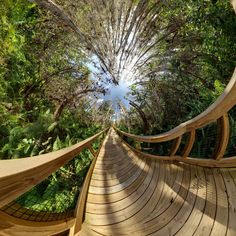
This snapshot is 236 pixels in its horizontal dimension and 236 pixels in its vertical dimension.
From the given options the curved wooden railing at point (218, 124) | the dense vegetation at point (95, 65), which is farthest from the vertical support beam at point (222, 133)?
the dense vegetation at point (95, 65)

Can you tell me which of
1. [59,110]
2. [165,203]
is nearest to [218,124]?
[165,203]

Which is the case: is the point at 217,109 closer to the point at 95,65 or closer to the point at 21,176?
the point at 21,176

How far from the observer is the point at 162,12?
5.68m

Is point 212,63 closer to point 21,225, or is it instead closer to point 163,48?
point 163,48

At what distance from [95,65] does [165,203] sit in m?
5.46

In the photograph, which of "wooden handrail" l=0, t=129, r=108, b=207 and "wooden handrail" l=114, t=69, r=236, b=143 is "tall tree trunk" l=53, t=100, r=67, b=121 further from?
"wooden handrail" l=0, t=129, r=108, b=207

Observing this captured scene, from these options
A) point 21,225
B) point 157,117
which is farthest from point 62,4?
point 21,225

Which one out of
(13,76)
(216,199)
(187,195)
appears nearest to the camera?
(216,199)

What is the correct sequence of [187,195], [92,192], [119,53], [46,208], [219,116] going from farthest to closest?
1. [119,53]
2. [46,208]
3. [92,192]
4. [187,195]
5. [219,116]

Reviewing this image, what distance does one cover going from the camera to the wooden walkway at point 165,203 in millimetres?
1733

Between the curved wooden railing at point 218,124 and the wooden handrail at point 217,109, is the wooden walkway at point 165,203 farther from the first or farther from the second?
the wooden handrail at point 217,109

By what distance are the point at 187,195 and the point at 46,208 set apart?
1.82 m

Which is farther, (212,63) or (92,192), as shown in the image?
(212,63)

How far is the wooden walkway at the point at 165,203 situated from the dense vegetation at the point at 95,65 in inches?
57.6
